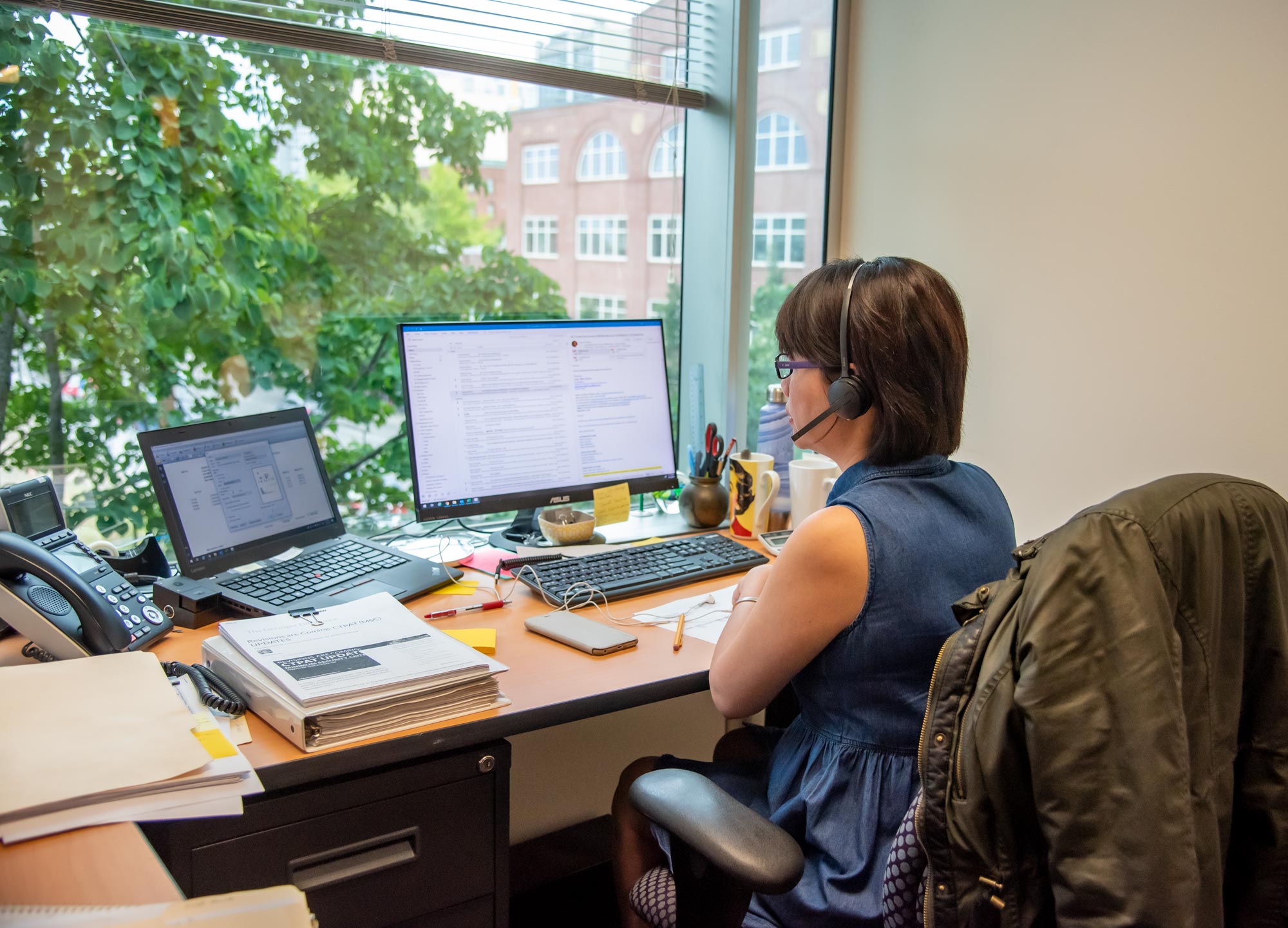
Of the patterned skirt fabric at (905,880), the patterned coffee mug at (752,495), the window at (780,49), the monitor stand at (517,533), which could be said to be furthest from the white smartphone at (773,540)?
the window at (780,49)

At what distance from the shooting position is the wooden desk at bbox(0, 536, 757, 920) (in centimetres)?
84

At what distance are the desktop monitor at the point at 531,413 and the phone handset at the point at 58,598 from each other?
594 millimetres

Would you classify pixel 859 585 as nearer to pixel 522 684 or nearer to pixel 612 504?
pixel 522 684

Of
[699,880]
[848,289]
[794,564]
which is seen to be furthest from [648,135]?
[699,880]

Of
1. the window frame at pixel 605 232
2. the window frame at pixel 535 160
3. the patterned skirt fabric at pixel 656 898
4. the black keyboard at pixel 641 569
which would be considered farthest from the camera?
the window frame at pixel 605 232

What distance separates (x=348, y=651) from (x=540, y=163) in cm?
129

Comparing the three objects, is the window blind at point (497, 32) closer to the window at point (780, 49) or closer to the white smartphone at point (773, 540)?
the window at point (780, 49)

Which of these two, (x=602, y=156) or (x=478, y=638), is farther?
(x=602, y=156)

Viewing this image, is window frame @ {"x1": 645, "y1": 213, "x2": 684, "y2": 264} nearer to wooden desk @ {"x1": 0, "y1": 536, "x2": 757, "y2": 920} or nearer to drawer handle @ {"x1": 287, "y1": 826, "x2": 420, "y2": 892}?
wooden desk @ {"x1": 0, "y1": 536, "x2": 757, "y2": 920}

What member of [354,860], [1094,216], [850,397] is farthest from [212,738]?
[1094,216]

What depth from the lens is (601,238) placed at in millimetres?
2268

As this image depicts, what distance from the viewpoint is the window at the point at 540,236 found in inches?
85.6

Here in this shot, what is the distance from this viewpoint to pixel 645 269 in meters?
2.34

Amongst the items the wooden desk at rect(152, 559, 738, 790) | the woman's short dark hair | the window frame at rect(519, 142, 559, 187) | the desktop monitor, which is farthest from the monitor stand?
the woman's short dark hair
